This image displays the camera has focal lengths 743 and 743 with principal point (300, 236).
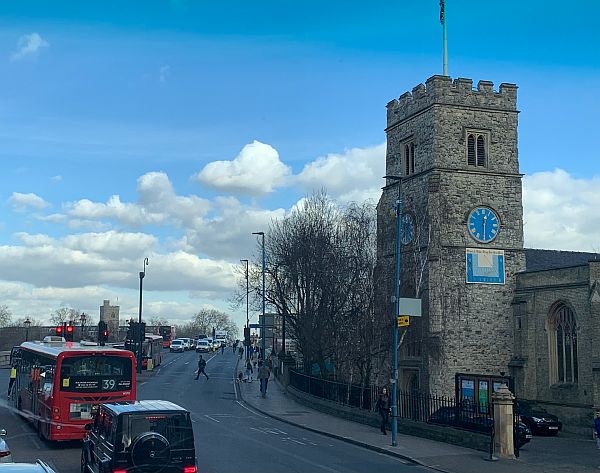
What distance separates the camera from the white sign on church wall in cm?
4419

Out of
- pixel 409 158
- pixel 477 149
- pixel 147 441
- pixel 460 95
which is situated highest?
pixel 460 95

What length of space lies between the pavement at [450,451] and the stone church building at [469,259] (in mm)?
7710

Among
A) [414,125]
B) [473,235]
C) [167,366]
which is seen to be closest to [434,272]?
[473,235]

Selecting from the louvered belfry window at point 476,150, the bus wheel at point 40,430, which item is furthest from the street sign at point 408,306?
the louvered belfry window at point 476,150

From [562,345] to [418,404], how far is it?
1310cm

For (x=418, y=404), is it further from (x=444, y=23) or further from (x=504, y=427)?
(x=444, y=23)

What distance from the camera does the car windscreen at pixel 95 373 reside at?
2153 centimetres

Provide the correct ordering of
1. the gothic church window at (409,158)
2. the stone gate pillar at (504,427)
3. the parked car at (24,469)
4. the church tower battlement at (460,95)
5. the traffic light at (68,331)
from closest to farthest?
the parked car at (24,469) → the stone gate pillar at (504,427) → the traffic light at (68,331) → the church tower battlement at (460,95) → the gothic church window at (409,158)

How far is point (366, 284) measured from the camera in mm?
42656

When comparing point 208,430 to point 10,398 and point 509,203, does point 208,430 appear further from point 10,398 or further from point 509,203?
point 509,203

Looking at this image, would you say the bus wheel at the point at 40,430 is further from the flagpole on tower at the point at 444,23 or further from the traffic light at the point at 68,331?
the flagpole on tower at the point at 444,23

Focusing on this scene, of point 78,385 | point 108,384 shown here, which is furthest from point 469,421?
point 78,385

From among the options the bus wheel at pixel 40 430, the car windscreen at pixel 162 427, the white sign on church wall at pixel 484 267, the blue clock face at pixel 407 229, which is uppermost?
the blue clock face at pixel 407 229

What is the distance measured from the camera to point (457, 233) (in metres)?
44.5
